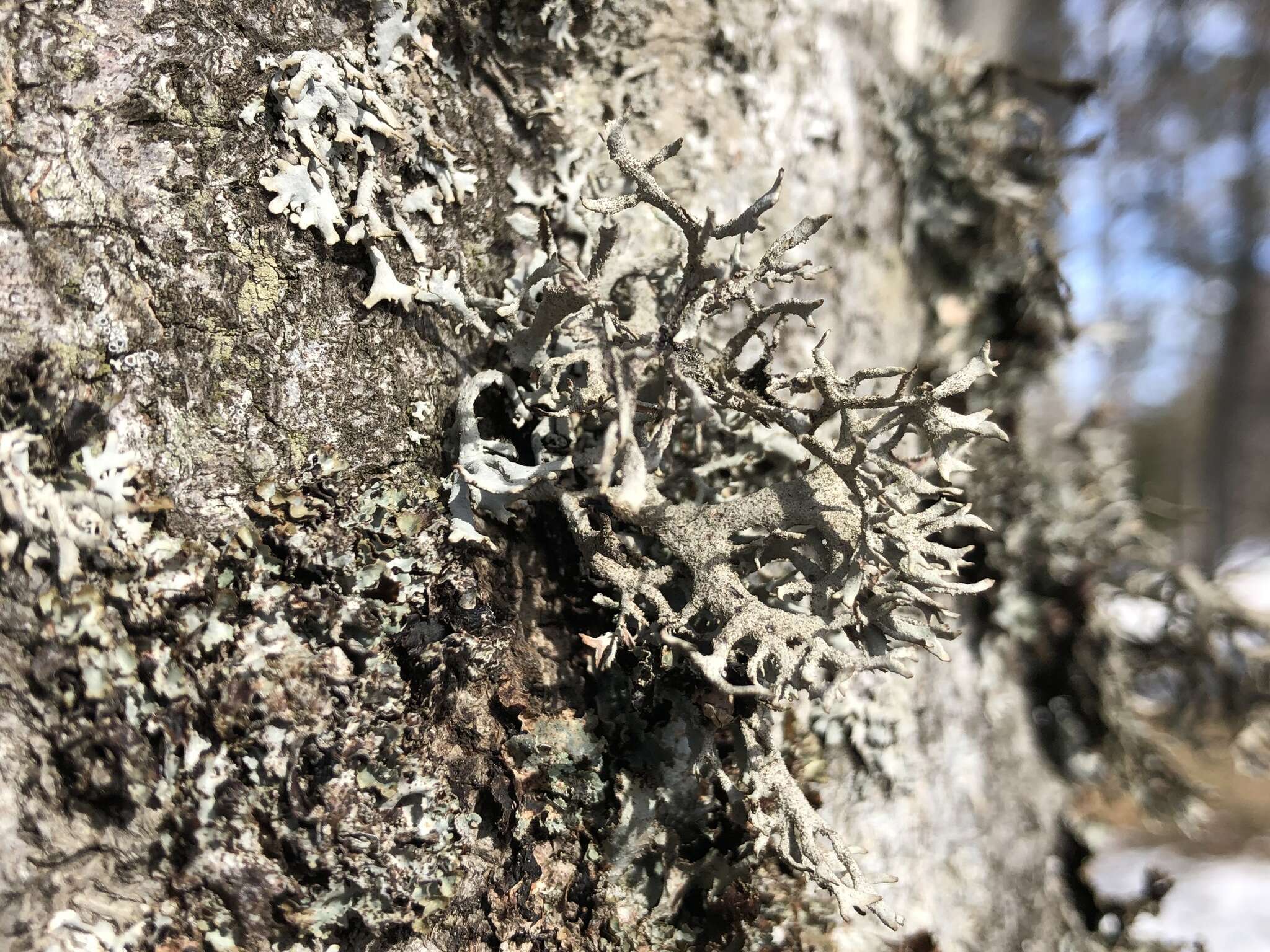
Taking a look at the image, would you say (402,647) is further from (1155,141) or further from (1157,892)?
(1155,141)

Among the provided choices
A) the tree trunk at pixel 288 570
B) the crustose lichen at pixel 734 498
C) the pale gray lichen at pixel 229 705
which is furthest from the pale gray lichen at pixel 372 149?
the pale gray lichen at pixel 229 705

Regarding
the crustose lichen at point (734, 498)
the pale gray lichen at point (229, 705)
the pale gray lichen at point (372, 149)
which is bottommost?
the pale gray lichen at point (229, 705)

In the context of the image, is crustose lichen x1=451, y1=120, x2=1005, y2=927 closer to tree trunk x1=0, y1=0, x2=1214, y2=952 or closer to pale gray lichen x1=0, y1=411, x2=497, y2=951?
tree trunk x1=0, y1=0, x2=1214, y2=952

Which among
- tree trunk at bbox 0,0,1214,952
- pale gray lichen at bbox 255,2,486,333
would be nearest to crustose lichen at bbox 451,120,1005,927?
tree trunk at bbox 0,0,1214,952

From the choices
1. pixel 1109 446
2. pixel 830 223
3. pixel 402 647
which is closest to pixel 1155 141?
pixel 1109 446

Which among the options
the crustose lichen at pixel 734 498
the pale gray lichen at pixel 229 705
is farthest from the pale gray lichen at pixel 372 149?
the pale gray lichen at pixel 229 705

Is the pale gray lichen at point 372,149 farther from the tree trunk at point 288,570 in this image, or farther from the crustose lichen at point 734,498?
the crustose lichen at point 734,498

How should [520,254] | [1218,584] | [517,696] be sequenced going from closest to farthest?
[517,696], [520,254], [1218,584]

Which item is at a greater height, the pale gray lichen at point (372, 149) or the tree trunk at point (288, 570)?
the pale gray lichen at point (372, 149)
